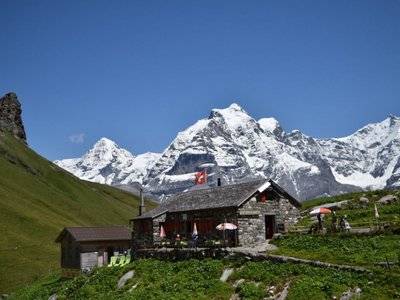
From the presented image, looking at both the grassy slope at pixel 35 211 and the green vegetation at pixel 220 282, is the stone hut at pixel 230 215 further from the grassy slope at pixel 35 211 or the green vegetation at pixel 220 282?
the grassy slope at pixel 35 211

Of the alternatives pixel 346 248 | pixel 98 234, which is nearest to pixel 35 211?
pixel 98 234

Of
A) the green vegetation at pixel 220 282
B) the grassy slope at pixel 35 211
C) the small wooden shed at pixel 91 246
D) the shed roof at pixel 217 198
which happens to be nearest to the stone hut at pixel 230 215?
the shed roof at pixel 217 198

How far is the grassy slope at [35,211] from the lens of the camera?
8506 centimetres

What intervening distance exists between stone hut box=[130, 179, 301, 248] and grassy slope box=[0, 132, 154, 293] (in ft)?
94.6

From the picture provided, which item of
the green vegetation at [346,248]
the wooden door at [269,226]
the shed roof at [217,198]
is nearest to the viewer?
the green vegetation at [346,248]

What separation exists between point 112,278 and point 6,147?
153015 millimetres

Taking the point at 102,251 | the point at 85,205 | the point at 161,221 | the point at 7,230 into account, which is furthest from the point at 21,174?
the point at 161,221

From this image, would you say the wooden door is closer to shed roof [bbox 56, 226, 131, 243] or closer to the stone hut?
the stone hut

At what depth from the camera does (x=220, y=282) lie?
35.7 m

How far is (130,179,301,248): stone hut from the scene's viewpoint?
156 ft

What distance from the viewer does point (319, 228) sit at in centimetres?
4234

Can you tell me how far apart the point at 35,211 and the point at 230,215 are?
9005 cm

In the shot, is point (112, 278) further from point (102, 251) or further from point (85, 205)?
point (85, 205)

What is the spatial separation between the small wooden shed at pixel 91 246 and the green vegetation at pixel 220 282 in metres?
9.93
